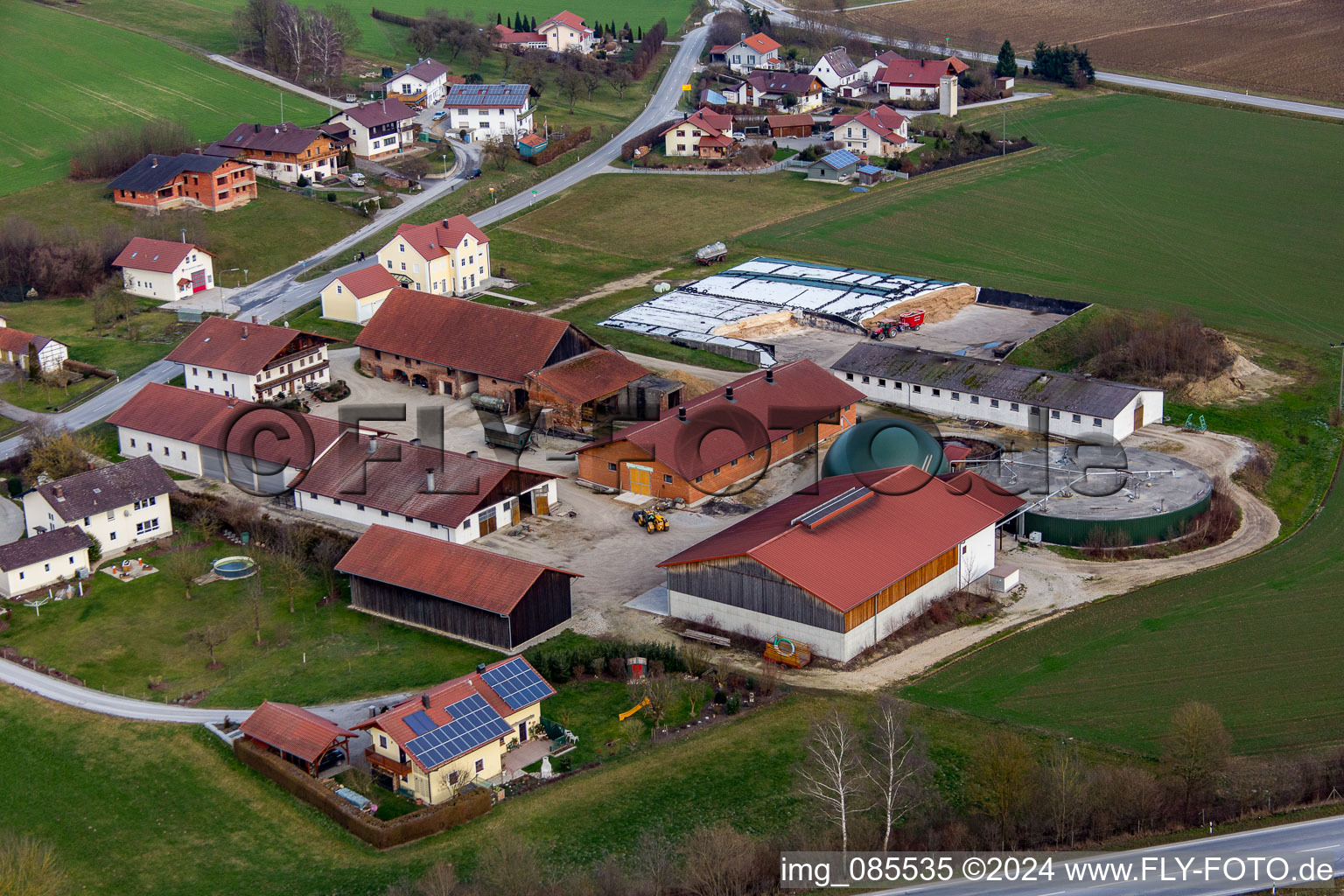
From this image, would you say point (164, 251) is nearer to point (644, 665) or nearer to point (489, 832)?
point (644, 665)

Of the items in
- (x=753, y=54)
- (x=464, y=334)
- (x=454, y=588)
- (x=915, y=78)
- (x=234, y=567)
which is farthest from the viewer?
(x=753, y=54)

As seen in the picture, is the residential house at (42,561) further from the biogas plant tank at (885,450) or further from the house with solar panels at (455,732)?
the biogas plant tank at (885,450)

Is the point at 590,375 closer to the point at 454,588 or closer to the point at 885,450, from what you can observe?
the point at 885,450

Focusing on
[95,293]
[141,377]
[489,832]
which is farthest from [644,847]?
[95,293]

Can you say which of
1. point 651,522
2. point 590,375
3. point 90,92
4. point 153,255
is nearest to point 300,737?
point 651,522

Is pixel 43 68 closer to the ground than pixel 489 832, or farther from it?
farther from it

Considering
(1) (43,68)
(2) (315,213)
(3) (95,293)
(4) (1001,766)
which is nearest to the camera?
(4) (1001,766)

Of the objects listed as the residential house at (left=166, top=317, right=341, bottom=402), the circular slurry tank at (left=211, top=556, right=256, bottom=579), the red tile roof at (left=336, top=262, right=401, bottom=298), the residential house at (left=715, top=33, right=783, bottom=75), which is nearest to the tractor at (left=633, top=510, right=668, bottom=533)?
the circular slurry tank at (left=211, top=556, right=256, bottom=579)
